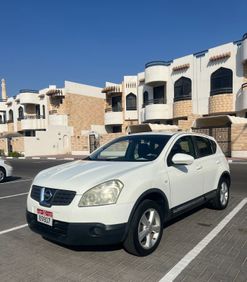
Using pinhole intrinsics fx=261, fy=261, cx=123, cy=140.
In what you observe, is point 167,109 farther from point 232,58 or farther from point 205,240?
point 205,240

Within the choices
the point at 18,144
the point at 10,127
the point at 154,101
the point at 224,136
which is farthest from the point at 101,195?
the point at 10,127

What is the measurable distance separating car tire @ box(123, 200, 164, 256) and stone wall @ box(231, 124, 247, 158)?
1680 centimetres

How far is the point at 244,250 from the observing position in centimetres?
373

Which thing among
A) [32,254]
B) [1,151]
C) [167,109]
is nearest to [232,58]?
[167,109]

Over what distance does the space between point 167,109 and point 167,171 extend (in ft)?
78.6

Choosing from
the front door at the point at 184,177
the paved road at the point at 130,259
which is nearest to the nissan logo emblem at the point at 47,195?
the paved road at the point at 130,259

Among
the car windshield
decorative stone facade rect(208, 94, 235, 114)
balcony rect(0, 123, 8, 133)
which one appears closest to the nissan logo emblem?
the car windshield

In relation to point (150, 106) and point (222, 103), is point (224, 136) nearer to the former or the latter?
point (222, 103)

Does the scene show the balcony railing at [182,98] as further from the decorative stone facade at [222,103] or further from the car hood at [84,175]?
the car hood at [84,175]

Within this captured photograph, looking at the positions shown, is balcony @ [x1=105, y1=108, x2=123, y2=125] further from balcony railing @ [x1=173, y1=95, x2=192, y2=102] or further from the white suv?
the white suv

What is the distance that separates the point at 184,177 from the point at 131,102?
28.6m

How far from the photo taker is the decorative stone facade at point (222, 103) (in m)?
22.8

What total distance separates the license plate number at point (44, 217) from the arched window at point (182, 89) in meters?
24.2

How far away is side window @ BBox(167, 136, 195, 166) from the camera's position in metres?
4.35
